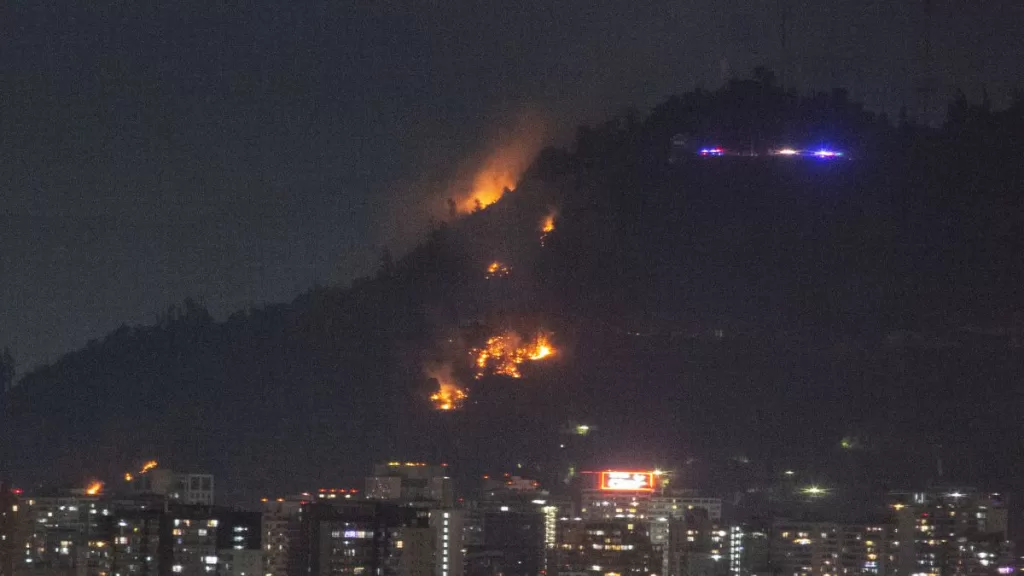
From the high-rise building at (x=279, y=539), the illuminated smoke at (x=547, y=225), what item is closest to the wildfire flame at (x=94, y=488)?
the high-rise building at (x=279, y=539)

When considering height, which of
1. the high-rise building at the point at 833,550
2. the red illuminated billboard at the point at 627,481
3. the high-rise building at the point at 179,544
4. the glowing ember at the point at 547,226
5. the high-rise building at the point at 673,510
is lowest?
the high-rise building at the point at 179,544

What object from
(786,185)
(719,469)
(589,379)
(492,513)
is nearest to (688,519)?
(492,513)

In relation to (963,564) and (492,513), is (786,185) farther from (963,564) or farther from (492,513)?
(963,564)

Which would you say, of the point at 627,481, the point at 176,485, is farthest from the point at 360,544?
the point at 627,481

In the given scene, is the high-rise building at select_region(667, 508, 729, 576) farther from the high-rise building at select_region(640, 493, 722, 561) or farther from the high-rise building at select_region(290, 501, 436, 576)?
the high-rise building at select_region(290, 501, 436, 576)

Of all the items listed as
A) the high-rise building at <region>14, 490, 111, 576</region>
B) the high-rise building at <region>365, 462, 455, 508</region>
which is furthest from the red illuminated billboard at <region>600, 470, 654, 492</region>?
the high-rise building at <region>14, 490, 111, 576</region>

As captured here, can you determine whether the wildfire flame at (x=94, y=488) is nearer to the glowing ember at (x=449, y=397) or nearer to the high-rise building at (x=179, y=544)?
the glowing ember at (x=449, y=397)

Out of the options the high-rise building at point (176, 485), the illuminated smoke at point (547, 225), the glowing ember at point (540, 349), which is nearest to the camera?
the high-rise building at point (176, 485)
